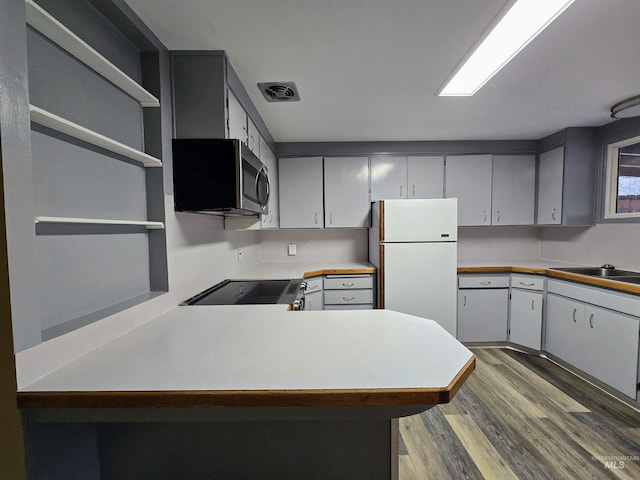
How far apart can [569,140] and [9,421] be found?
411 centimetres

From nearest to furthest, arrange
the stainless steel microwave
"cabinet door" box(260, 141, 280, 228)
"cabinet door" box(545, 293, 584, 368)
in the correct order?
1. the stainless steel microwave
2. "cabinet door" box(545, 293, 584, 368)
3. "cabinet door" box(260, 141, 280, 228)

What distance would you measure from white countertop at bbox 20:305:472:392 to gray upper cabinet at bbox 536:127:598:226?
9.14 feet

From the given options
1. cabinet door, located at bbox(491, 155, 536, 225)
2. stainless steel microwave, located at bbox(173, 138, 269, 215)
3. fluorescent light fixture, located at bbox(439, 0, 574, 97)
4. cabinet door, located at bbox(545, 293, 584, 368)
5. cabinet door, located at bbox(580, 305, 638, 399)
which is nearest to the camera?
fluorescent light fixture, located at bbox(439, 0, 574, 97)

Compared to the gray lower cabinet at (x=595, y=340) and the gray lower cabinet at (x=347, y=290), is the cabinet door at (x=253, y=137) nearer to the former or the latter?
the gray lower cabinet at (x=347, y=290)

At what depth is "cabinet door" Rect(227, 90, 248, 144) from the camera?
61.2 inches

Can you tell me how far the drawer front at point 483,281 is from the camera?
295 cm

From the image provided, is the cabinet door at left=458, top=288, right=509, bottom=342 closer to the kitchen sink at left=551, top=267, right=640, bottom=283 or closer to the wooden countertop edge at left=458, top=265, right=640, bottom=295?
the wooden countertop edge at left=458, top=265, right=640, bottom=295

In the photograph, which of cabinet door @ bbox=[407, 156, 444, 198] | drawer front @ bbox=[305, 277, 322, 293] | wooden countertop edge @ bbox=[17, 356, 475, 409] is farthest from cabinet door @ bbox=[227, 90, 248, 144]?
cabinet door @ bbox=[407, 156, 444, 198]

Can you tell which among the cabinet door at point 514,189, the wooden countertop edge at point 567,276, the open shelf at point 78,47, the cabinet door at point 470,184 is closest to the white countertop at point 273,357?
the open shelf at point 78,47

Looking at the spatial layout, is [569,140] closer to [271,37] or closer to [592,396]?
[592,396]

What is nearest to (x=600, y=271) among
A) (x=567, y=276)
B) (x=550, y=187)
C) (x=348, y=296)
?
(x=567, y=276)

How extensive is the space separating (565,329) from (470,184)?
1.64 m

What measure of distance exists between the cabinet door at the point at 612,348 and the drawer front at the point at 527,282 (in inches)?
18.6

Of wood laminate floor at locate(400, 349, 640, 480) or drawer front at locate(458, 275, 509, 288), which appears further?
drawer front at locate(458, 275, 509, 288)
